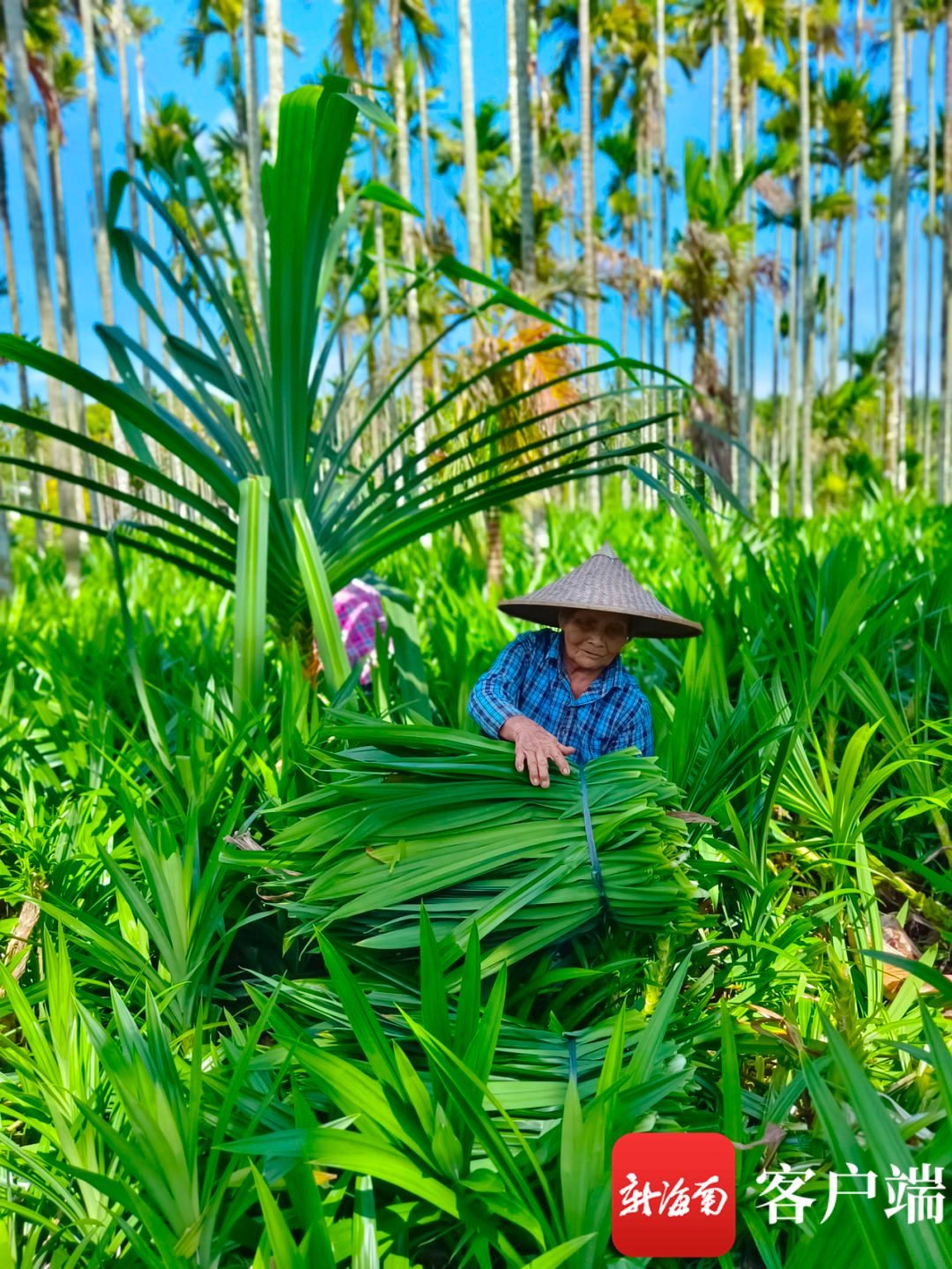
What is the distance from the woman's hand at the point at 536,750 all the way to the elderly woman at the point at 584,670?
6cm

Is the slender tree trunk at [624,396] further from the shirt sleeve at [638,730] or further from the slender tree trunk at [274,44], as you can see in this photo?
the slender tree trunk at [274,44]

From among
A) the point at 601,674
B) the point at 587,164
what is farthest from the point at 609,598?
the point at 587,164

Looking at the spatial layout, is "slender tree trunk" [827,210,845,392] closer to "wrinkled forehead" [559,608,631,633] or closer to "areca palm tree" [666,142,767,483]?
"areca palm tree" [666,142,767,483]

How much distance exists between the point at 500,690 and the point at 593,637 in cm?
19

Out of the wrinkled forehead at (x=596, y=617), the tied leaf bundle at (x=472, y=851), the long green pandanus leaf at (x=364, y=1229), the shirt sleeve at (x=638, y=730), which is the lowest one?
the long green pandanus leaf at (x=364, y=1229)

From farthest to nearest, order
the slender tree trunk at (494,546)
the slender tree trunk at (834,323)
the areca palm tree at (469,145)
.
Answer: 1. the slender tree trunk at (834,323)
2. the areca palm tree at (469,145)
3. the slender tree trunk at (494,546)

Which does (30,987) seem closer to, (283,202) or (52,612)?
(283,202)

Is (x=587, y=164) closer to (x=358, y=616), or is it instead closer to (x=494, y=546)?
(x=494, y=546)

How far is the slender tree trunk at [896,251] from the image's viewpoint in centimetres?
1045

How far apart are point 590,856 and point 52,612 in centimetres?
367

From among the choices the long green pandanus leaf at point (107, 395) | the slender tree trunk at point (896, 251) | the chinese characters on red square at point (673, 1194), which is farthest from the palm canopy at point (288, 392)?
the slender tree trunk at point (896, 251)

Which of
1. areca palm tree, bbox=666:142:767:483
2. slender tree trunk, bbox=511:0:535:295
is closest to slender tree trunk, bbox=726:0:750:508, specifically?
areca palm tree, bbox=666:142:767:483

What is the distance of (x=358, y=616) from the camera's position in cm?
305

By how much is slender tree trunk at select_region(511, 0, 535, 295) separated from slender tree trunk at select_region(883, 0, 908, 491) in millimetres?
5894
